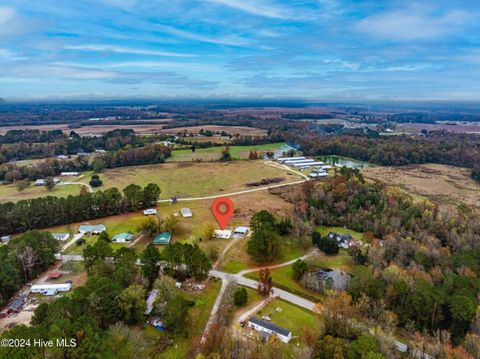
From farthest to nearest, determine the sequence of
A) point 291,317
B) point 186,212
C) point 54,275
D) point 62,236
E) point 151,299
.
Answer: point 186,212 < point 62,236 < point 54,275 < point 151,299 < point 291,317

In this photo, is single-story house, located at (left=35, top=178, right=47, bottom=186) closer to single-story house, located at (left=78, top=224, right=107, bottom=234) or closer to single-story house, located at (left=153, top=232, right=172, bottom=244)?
single-story house, located at (left=78, top=224, right=107, bottom=234)

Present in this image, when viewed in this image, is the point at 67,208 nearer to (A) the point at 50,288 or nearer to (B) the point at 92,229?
(B) the point at 92,229

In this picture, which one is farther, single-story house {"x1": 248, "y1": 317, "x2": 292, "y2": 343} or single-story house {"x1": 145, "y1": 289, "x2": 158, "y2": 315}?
single-story house {"x1": 145, "y1": 289, "x2": 158, "y2": 315}

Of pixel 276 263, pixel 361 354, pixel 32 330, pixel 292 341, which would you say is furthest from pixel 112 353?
pixel 276 263

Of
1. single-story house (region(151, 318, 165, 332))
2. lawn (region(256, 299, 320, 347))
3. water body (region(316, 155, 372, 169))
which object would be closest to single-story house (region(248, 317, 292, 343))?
lawn (region(256, 299, 320, 347))

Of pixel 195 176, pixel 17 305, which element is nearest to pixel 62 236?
pixel 17 305
